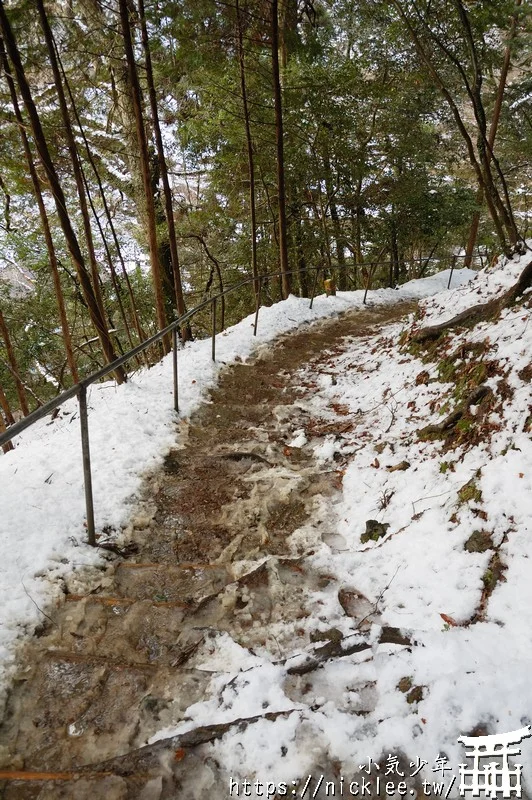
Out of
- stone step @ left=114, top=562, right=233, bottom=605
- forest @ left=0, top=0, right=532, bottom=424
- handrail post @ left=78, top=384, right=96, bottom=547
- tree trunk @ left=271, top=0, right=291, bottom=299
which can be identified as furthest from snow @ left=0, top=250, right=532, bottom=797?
tree trunk @ left=271, top=0, right=291, bottom=299

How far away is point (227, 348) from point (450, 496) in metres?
5.60

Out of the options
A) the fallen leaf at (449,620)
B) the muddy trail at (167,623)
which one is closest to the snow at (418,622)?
the fallen leaf at (449,620)

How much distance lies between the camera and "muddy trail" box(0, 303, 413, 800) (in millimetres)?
1805

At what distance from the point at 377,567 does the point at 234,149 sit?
12.9m

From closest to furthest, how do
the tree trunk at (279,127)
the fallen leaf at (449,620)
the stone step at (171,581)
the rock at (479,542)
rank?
1. the fallen leaf at (449,620)
2. the rock at (479,542)
3. the stone step at (171,581)
4. the tree trunk at (279,127)

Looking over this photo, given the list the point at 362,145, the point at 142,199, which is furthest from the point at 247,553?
the point at 362,145

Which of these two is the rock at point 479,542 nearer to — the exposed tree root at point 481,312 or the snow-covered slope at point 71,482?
the snow-covered slope at point 71,482

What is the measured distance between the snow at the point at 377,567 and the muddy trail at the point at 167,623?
0.10 metres

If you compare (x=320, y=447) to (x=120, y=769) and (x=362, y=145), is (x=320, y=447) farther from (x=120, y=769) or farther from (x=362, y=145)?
(x=362, y=145)

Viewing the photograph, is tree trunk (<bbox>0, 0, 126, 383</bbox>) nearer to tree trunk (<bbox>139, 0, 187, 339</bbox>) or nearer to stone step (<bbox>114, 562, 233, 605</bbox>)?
tree trunk (<bbox>139, 0, 187, 339</bbox>)

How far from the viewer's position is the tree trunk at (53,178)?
5.16m

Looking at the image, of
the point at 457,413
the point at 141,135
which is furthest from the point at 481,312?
the point at 141,135

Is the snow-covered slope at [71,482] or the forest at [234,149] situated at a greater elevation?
the forest at [234,149]

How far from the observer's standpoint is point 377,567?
2760mm
